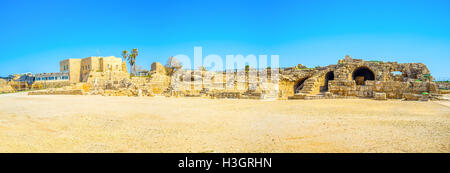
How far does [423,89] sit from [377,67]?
7.37 metres

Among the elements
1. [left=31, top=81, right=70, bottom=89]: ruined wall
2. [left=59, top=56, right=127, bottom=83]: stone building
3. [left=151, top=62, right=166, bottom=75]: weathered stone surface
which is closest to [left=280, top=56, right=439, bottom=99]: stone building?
[left=151, top=62, right=166, bottom=75]: weathered stone surface

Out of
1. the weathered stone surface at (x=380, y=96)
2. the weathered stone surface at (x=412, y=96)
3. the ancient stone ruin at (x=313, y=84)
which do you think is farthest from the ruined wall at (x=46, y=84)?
the weathered stone surface at (x=412, y=96)

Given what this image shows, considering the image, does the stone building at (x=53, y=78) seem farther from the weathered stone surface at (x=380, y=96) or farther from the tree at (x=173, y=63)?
the weathered stone surface at (x=380, y=96)

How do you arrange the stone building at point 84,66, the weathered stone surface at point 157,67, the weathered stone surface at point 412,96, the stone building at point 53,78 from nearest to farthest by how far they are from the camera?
the weathered stone surface at point 412,96
the weathered stone surface at point 157,67
the stone building at point 53,78
the stone building at point 84,66

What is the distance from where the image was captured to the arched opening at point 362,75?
70.3 feet

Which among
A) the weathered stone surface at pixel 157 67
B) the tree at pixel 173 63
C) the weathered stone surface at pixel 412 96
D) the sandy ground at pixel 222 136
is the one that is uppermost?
the tree at pixel 173 63

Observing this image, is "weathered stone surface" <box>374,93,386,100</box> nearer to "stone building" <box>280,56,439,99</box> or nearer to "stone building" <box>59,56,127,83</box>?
"stone building" <box>280,56,439,99</box>

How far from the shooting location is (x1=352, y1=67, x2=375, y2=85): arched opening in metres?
21.4

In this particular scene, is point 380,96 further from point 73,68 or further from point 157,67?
point 73,68

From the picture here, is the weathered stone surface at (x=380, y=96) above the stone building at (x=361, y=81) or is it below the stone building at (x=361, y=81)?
below

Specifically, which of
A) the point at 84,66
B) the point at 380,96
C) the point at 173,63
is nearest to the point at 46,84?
the point at 84,66
